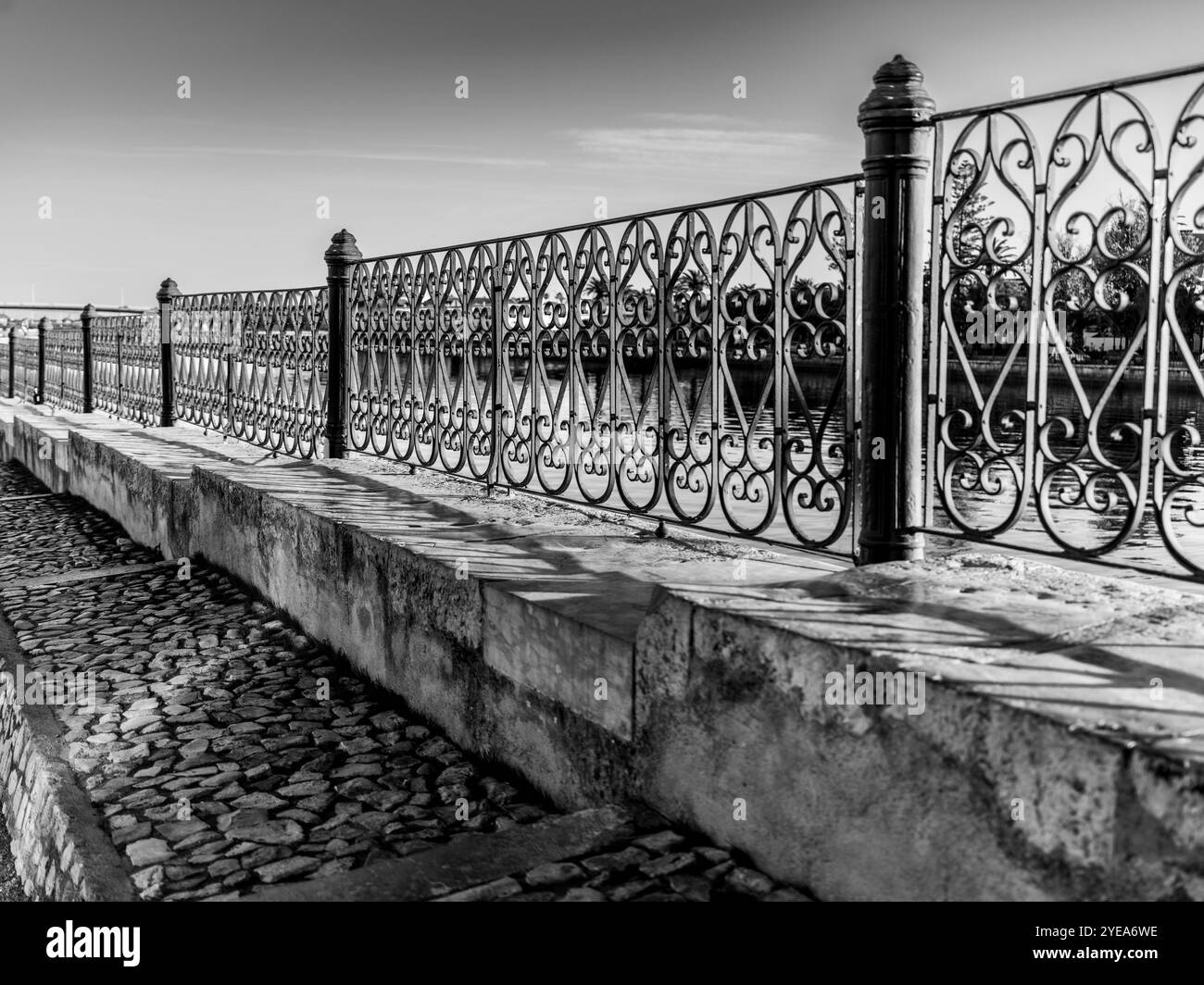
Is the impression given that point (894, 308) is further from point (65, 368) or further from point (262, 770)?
point (65, 368)

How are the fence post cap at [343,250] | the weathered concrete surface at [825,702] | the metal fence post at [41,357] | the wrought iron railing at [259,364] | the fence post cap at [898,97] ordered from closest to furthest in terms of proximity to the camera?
1. the weathered concrete surface at [825,702]
2. the fence post cap at [898,97]
3. the fence post cap at [343,250]
4. the wrought iron railing at [259,364]
5. the metal fence post at [41,357]

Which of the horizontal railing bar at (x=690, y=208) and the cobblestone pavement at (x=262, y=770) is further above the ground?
the horizontal railing bar at (x=690, y=208)

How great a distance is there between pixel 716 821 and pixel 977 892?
0.85 meters

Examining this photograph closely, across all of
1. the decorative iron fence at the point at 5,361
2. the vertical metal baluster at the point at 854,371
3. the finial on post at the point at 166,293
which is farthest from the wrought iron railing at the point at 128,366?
the vertical metal baluster at the point at 854,371

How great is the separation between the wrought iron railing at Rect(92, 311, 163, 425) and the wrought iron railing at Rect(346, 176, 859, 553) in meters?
6.94

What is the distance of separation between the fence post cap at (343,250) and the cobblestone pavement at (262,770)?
2.30 meters

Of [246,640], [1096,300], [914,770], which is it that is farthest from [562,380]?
[914,770]

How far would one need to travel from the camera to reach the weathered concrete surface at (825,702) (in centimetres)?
220

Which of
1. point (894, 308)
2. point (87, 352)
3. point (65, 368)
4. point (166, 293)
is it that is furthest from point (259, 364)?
point (65, 368)

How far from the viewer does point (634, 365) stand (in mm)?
5336

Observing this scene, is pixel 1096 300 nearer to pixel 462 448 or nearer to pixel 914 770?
pixel 914 770

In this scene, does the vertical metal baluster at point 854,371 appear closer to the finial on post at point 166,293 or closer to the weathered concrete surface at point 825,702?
the weathered concrete surface at point 825,702

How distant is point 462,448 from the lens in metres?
6.46

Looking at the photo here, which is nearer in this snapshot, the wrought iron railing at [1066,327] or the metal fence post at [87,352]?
the wrought iron railing at [1066,327]
